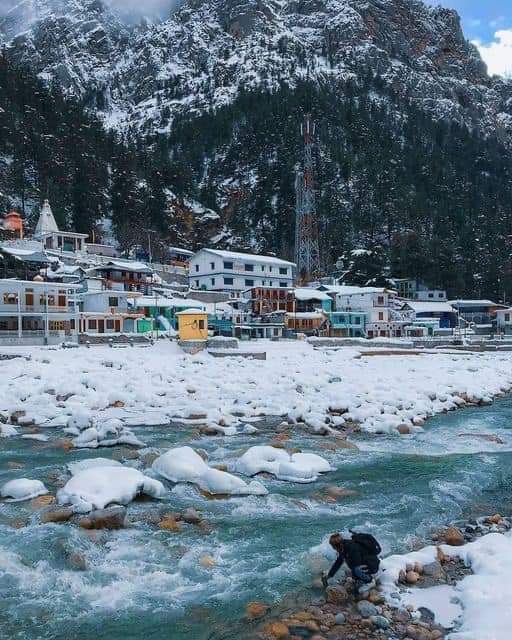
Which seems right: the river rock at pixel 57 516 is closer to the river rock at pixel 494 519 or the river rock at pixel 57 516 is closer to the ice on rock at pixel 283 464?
the ice on rock at pixel 283 464

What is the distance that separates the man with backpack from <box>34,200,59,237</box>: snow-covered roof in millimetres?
65947


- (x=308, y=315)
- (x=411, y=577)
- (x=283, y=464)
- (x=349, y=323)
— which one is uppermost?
(x=308, y=315)

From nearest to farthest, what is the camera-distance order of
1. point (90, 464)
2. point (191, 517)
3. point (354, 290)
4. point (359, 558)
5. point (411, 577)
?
point (359, 558), point (411, 577), point (191, 517), point (90, 464), point (354, 290)

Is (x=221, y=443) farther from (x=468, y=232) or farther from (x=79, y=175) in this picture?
(x=468, y=232)

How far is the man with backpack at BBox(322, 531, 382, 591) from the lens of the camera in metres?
7.09

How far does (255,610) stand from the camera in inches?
271

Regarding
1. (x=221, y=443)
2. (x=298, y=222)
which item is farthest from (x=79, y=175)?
(x=221, y=443)

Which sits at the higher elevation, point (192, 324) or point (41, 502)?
point (192, 324)

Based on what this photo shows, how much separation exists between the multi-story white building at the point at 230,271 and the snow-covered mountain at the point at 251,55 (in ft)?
288

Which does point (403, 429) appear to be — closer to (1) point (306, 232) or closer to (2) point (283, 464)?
(2) point (283, 464)

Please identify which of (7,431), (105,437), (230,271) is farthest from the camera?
(230,271)

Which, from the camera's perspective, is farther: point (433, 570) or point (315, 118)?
point (315, 118)

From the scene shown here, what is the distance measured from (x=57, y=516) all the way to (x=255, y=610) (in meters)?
4.39

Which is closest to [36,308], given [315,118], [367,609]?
[367,609]
